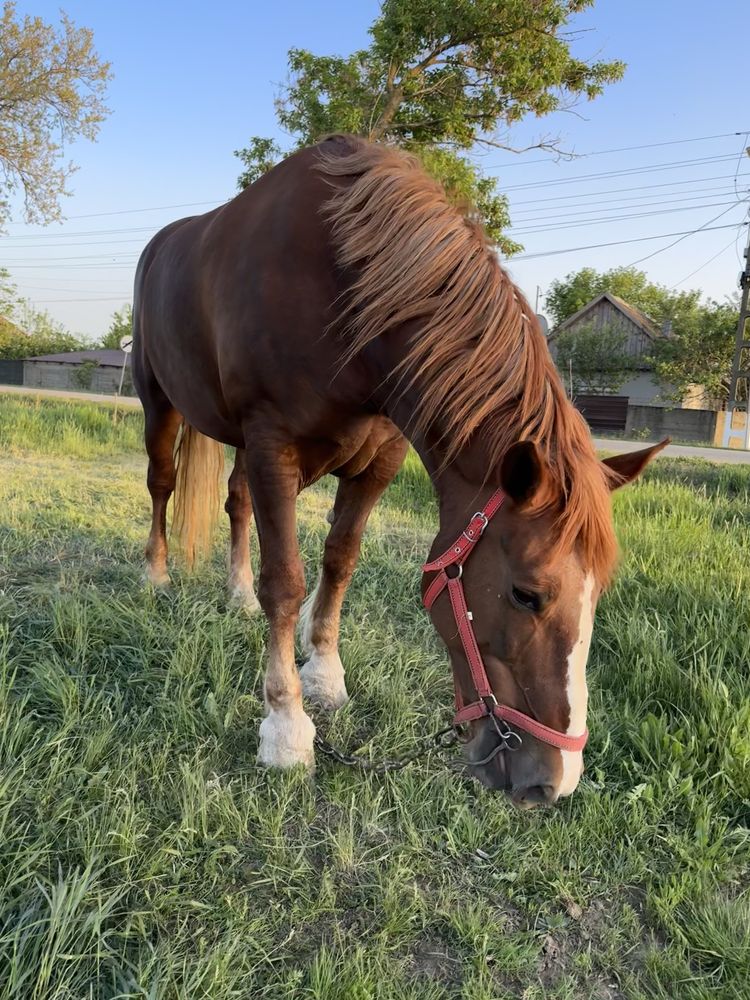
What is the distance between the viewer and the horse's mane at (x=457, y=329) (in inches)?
64.2

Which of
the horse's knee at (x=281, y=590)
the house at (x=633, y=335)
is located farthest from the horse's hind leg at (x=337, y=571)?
the house at (x=633, y=335)

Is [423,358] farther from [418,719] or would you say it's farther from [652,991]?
[652,991]

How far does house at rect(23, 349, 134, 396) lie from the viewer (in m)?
41.3

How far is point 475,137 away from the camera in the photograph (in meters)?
14.5

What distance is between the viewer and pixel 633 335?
34.1 meters

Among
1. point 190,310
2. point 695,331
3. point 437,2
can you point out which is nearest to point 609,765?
point 190,310

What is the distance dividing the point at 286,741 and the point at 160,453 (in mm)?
2162

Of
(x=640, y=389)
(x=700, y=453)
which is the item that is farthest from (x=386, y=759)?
(x=640, y=389)

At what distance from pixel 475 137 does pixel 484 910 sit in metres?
16.0

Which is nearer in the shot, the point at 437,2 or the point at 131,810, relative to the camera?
the point at 131,810

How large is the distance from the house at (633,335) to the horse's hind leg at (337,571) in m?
29.5

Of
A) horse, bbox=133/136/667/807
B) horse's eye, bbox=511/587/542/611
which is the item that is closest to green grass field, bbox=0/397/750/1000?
horse, bbox=133/136/667/807

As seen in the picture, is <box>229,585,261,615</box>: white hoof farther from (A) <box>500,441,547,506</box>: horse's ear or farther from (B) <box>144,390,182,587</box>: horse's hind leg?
(A) <box>500,441,547,506</box>: horse's ear

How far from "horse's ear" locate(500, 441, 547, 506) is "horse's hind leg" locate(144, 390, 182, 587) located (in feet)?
8.31
